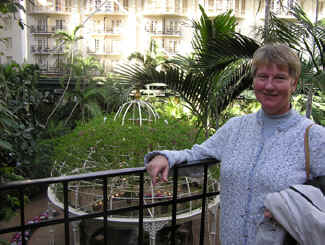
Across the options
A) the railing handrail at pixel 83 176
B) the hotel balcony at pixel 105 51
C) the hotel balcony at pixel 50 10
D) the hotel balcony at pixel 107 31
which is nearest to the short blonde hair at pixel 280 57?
the railing handrail at pixel 83 176

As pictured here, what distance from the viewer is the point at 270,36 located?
3.06 metres

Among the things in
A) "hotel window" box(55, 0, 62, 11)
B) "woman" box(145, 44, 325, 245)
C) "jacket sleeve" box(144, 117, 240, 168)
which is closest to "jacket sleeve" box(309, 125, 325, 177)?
"woman" box(145, 44, 325, 245)

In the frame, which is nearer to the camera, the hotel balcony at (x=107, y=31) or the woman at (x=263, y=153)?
the woman at (x=263, y=153)

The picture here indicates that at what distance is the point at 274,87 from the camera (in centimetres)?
121

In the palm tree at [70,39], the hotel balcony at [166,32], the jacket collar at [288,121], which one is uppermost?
the hotel balcony at [166,32]

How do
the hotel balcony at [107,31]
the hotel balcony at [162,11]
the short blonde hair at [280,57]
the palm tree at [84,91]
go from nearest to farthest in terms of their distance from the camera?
the short blonde hair at [280,57], the palm tree at [84,91], the hotel balcony at [162,11], the hotel balcony at [107,31]

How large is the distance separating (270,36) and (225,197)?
228cm

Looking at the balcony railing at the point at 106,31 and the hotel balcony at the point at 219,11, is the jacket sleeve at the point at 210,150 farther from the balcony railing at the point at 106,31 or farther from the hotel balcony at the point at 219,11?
the balcony railing at the point at 106,31

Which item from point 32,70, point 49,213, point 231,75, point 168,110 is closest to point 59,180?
point 231,75

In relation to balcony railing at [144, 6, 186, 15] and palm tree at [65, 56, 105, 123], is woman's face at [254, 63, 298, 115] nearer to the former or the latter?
palm tree at [65, 56, 105, 123]

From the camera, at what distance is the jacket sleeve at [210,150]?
4.43 ft

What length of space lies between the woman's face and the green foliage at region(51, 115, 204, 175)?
113 inches

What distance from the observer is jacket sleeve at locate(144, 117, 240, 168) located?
1.35 meters

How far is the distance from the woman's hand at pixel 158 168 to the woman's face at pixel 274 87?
0.48 meters
